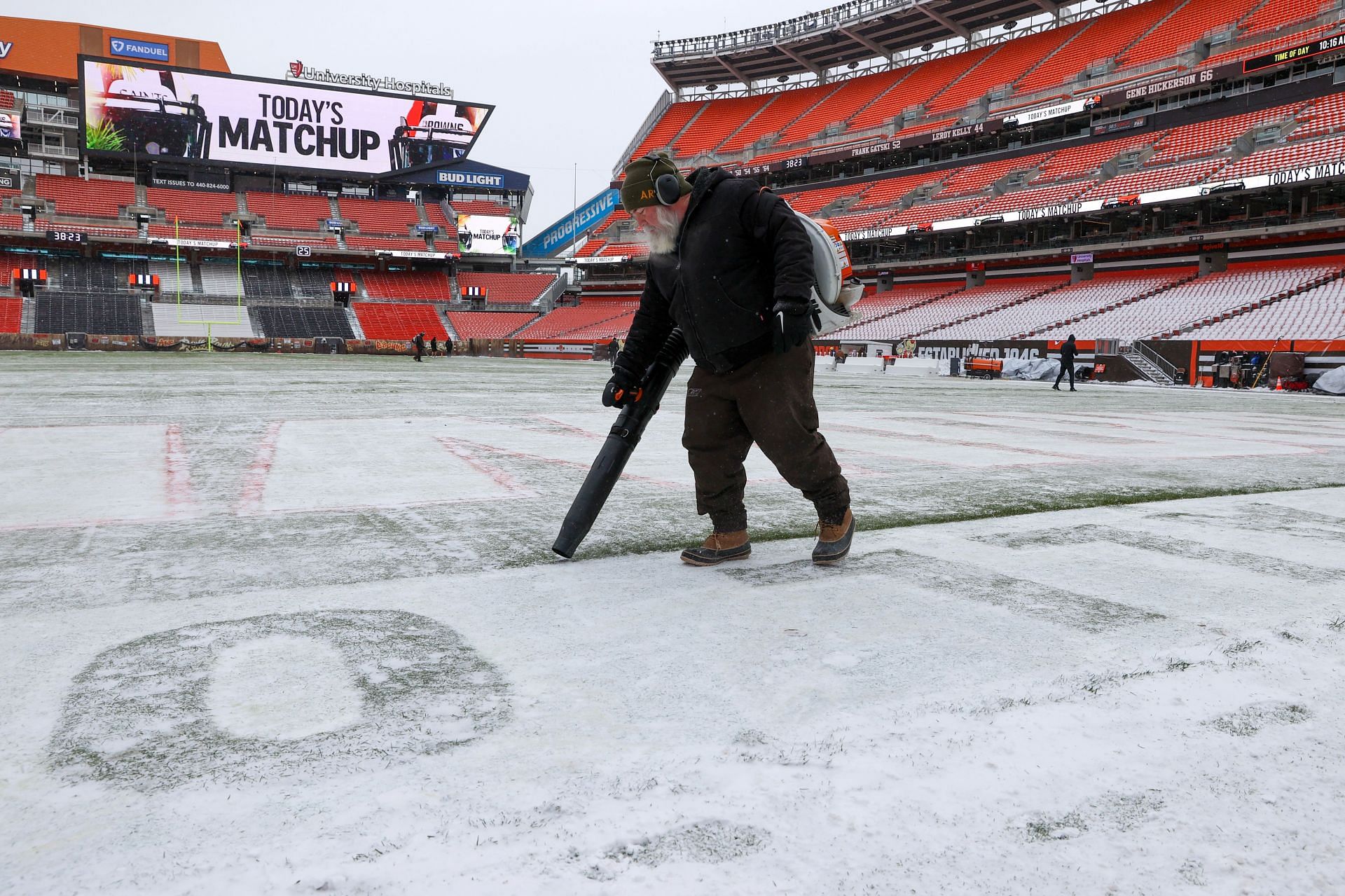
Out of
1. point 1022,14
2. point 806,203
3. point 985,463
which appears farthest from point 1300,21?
point 985,463

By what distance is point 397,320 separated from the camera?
50406mm

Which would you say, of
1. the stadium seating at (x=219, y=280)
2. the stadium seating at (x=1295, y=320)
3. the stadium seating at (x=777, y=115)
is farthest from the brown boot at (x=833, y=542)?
the stadium seating at (x=777, y=115)

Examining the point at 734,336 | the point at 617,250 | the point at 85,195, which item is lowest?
the point at 734,336

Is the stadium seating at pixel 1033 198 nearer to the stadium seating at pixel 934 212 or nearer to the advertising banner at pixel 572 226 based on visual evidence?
the stadium seating at pixel 934 212

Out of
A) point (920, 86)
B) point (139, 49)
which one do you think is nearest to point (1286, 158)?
point (920, 86)

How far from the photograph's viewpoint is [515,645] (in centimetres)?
182

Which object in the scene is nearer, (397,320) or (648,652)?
(648,652)

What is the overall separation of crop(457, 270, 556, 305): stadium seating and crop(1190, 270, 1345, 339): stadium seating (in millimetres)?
39958

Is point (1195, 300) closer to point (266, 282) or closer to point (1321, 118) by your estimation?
point (1321, 118)

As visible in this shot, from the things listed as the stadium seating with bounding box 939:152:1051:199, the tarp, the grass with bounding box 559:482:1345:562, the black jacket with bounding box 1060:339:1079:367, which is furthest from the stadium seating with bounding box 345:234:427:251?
the grass with bounding box 559:482:1345:562

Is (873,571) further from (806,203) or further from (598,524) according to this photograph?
(806,203)

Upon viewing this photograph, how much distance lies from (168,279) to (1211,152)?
52.2 m

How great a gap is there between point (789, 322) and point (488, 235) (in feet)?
190

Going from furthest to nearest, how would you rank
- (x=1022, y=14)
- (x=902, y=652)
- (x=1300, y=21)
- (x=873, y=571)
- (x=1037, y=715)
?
(x=1022, y=14) < (x=1300, y=21) < (x=873, y=571) < (x=902, y=652) < (x=1037, y=715)
